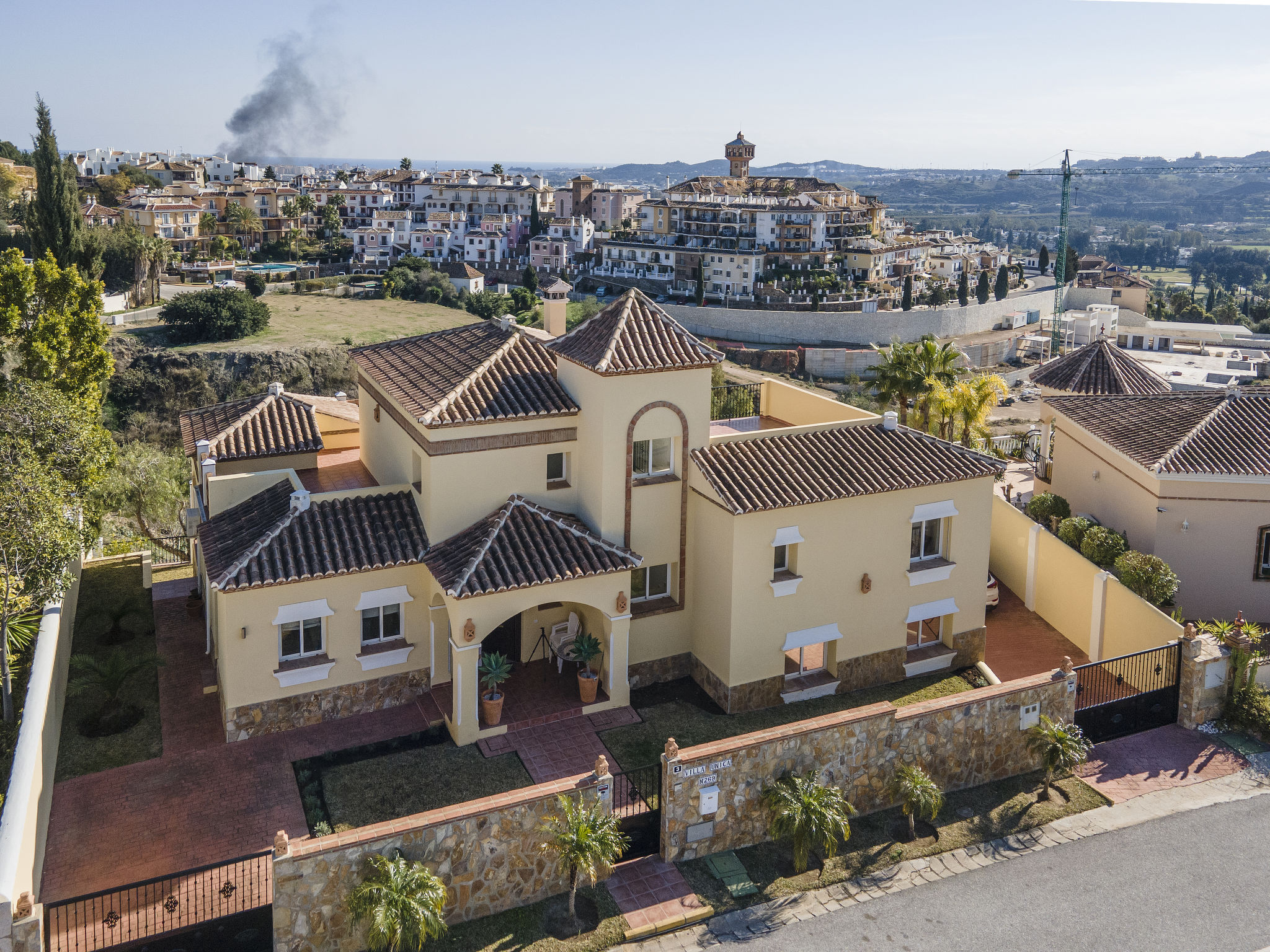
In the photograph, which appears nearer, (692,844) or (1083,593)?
(692,844)

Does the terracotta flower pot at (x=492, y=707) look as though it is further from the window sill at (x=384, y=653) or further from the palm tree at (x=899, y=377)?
the palm tree at (x=899, y=377)

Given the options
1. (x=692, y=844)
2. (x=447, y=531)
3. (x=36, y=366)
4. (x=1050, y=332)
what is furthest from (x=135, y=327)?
(x=1050, y=332)

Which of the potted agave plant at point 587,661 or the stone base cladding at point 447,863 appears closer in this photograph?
the stone base cladding at point 447,863

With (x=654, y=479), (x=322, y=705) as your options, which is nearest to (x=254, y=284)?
(x=322, y=705)

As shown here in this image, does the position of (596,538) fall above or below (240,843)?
above

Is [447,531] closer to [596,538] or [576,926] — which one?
[596,538]

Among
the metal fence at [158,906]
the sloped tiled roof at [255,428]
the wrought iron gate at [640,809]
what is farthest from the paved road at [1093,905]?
the sloped tiled roof at [255,428]
